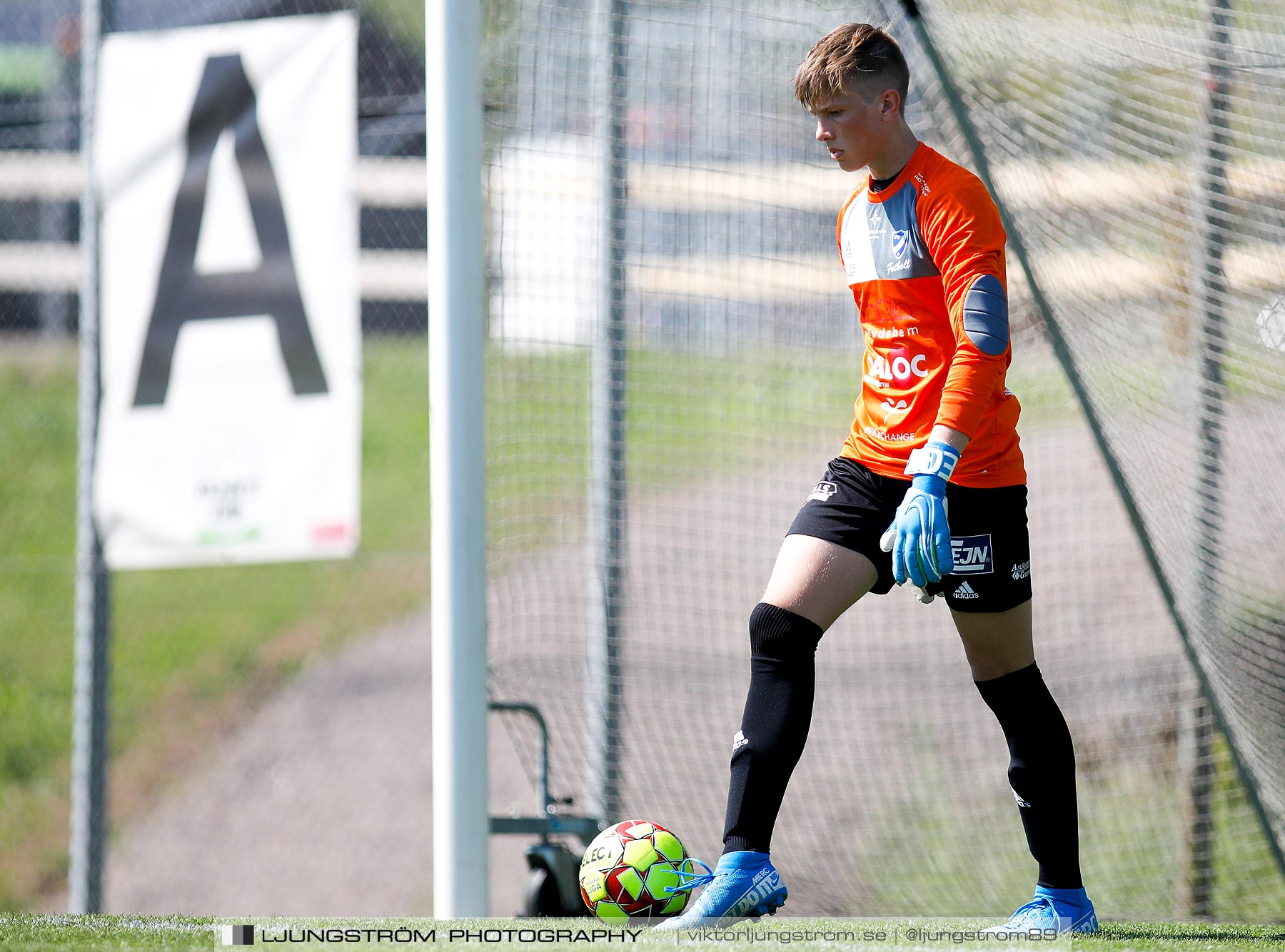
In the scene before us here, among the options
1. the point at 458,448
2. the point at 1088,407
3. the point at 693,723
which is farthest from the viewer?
the point at 693,723

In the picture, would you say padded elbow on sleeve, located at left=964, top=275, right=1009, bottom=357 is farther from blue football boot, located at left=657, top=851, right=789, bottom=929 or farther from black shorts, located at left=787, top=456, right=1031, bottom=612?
blue football boot, located at left=657, top=851, right=789, bottom=929

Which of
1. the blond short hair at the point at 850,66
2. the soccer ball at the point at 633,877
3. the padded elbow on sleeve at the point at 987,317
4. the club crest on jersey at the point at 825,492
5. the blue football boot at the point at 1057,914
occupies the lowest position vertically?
the blue football boot at the point at 1057,914

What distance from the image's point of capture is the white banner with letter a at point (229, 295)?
509 centimetres

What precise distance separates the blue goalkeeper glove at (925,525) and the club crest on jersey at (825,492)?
0.88 feet

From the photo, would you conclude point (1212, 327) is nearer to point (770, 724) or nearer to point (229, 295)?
point (770, 724)

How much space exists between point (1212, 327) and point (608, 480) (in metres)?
1.98

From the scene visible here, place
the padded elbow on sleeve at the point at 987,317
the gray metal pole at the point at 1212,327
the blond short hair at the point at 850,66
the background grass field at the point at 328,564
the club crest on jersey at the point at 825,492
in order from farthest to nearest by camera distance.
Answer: the background grass field at the point at 328,564
the gray metal pole at the point at 1212,327
the club crest on jersey at the point at 825,492
the blond short hair at the point at 850,66
the padded elbow on sleeve at the point at 987,317

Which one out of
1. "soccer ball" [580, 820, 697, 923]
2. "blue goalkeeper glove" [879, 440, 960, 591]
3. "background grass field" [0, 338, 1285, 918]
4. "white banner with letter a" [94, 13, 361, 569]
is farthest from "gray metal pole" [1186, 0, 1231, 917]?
"white banner with letter a" [94, 13, 361, 569]

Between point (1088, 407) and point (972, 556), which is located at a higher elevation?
point (1088, 407)

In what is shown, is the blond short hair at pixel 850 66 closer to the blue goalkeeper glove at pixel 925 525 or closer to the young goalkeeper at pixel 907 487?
the young goalkeeper at pixel 907 487

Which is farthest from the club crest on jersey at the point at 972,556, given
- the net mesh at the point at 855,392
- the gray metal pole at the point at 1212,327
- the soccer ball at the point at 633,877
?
the gray metal pole at the point at 1212,327

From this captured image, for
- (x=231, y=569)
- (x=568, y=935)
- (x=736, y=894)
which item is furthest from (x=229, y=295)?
(x=231, y=569)

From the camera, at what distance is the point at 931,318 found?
285 cm

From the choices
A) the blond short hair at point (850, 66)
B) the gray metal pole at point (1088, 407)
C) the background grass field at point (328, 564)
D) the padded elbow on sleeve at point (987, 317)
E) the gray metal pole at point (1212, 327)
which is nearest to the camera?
the padded elbow on sleeve at point (987, 317)
